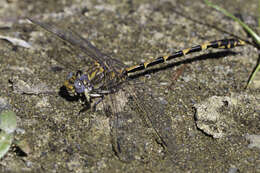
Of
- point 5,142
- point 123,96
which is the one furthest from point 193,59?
point 5,142

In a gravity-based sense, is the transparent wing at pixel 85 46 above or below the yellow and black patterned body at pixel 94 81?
above

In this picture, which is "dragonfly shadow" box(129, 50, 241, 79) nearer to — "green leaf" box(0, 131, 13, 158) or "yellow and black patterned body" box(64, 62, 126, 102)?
"yellow and black patterned body" box(64, 62, 126, 102)

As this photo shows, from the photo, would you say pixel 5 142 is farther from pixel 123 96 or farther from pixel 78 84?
pixel 123 96

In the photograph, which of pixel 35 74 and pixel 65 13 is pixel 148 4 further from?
pixel 35 74

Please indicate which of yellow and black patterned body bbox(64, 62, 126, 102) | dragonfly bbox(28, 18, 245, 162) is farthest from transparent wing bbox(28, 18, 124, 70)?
yellow and black patterned body bbox(64, 62, 126, 102)

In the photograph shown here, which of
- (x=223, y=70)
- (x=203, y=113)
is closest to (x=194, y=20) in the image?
(x=223, y=70)

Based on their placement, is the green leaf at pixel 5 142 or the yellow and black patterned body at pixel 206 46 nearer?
the green leaf at pixel 5 142

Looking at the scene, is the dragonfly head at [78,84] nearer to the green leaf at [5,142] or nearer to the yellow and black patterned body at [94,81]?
the yellow and black patterned body at [94,81]

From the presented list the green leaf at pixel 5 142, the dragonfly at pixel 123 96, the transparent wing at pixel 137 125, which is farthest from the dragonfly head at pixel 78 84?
the green leaf at pixel 5 142
